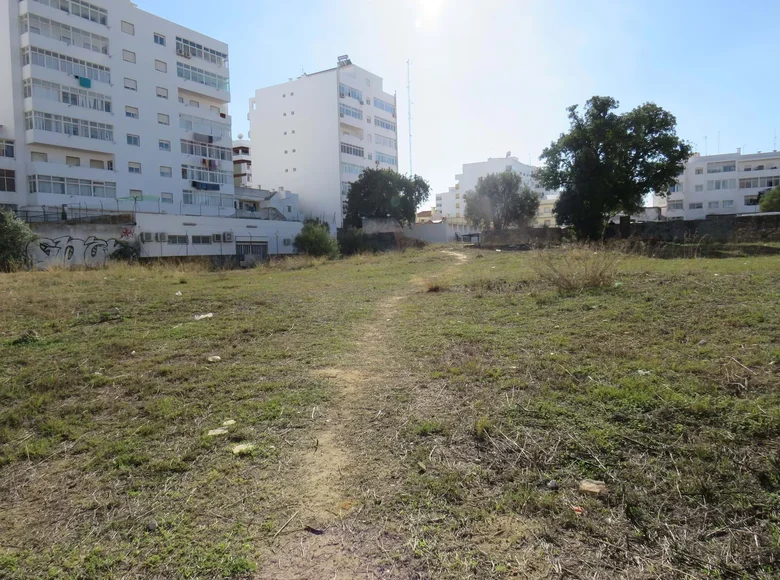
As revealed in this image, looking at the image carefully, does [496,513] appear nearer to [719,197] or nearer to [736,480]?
[736,480]

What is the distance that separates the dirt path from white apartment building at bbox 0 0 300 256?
3329cm

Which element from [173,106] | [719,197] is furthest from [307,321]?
[719,197]

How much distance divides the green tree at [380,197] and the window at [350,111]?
10346 mm

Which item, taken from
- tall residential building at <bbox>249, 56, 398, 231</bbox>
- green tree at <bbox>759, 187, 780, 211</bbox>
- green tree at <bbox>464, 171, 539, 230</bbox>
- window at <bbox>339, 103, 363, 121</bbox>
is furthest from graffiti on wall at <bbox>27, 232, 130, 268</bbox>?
green tree at <bbox>759, 187, 780, 211</bbox>

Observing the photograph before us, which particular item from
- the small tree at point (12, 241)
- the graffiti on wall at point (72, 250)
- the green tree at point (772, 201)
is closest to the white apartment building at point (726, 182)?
the green tree at point (772, 201)

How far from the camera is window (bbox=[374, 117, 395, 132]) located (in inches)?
2665

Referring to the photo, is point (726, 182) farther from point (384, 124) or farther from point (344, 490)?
point (344, 490)

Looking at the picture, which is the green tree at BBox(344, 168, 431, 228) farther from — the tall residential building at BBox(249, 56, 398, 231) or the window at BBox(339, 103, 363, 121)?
the window at BBox(339, 103, 363, 121)

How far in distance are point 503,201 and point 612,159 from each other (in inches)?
785

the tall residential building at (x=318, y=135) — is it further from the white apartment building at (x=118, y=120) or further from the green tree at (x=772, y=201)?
the green tree at (x=772, y=201)

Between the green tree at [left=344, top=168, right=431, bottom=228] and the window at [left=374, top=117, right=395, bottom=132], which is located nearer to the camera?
the green tree at [left=344, top=168, right=431, bottom=228]

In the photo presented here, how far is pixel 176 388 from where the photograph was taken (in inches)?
221

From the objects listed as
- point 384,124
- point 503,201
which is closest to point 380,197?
point 503,201

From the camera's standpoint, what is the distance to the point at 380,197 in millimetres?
53719
